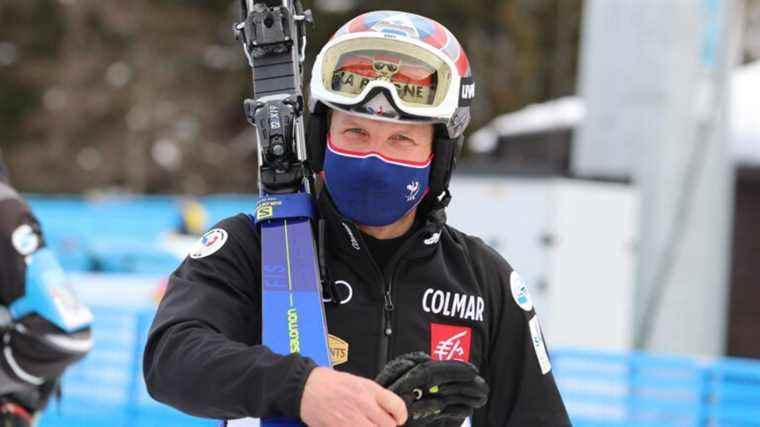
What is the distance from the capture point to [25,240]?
420 centimetres

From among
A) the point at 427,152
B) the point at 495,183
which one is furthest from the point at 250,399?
the point at 495,183

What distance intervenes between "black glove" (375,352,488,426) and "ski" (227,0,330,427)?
7.3 inches

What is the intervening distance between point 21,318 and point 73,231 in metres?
17.2

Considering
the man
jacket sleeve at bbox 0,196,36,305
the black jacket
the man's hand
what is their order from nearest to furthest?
the man's hand → the black jacket → the man → jacket sleeve at bbox 0,196,36,305

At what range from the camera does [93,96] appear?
38.3 metres

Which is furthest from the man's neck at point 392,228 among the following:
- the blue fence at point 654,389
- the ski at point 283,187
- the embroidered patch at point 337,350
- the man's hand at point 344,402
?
the blue fence at point 654,389

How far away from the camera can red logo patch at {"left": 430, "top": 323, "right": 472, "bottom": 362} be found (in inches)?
106

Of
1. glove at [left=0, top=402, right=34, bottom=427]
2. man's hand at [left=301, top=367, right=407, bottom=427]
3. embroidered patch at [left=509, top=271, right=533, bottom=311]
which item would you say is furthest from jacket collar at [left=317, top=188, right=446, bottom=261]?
glove at [left=0, top=402, right=34, bottom=427]

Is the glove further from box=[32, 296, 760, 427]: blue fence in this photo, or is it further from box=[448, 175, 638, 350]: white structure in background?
box=[448, 175, 638, 350]: white structure in background

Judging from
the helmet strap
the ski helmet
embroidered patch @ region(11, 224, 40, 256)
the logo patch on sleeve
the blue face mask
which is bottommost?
embroidered patch @ region(11, 224, 40, 256)

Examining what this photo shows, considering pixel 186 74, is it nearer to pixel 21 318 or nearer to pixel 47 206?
pixel 47 206

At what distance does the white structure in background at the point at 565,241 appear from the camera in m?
7.04

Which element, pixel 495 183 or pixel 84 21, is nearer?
pixel 495 183

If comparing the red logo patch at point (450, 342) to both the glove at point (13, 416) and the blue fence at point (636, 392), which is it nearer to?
the glove at point (13, 416)
